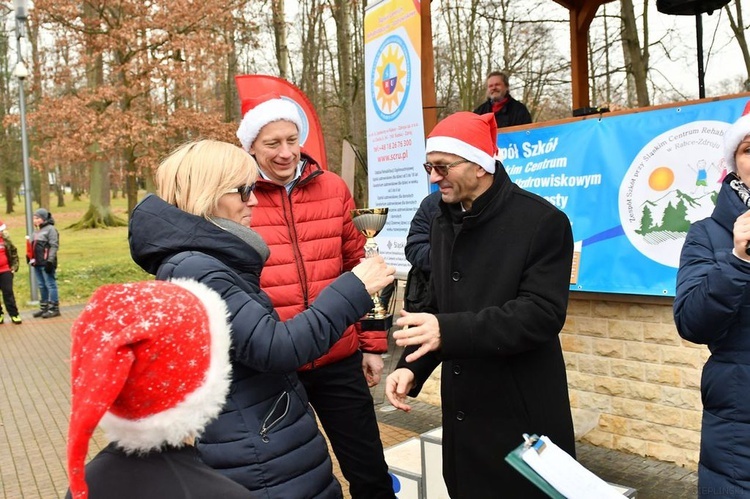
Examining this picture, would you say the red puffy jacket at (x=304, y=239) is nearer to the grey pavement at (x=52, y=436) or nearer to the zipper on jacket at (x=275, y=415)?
the zipper on jacket at (x=275, y=415)

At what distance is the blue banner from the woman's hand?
2.81 m

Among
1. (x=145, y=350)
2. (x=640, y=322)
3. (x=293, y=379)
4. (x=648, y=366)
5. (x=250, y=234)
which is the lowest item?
(x=648, y=366)

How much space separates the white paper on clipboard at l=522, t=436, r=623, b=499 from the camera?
5.39ft

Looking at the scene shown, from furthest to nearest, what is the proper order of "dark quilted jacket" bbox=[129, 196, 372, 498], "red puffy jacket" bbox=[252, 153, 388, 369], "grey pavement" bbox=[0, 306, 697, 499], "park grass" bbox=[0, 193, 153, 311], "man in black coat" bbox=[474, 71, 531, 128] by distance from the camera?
"park grass" bbox=[0, 193, 153, 311]
"man in black coat" bbox=[474, 71, 531, 128]
"grey pavement" bbox=[0, 306, 697, 499]
"red puffy jacket" bbox=[252, 153, 388, 369]
"dark quilted jacket" bbox=[129, 196, 372, 498]

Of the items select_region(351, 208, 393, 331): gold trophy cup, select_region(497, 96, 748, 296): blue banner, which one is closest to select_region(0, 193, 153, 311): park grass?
select_region(497, 96, 748, 296): blue banner

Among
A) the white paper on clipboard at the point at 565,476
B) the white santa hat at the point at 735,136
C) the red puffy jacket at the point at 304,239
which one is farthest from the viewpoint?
the red puffy jacket at the point at 304,239

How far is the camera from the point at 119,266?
65.7 feet

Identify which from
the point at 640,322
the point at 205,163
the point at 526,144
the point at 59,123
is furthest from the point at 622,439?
the point at 59,123

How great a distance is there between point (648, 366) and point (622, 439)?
0.60 metres

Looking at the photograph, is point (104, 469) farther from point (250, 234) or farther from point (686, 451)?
point (686, 451)

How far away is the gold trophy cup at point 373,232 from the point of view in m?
2.72

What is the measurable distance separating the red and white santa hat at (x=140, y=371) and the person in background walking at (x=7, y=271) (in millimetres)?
13015

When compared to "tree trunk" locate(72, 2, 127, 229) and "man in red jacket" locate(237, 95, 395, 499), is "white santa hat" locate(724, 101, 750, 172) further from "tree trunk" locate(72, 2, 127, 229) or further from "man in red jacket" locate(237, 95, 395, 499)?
"tree trunk" locate(72, 2, 127, 229)

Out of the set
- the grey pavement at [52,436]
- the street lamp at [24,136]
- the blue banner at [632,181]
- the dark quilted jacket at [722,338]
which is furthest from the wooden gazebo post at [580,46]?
the street lamp at [24,136]
